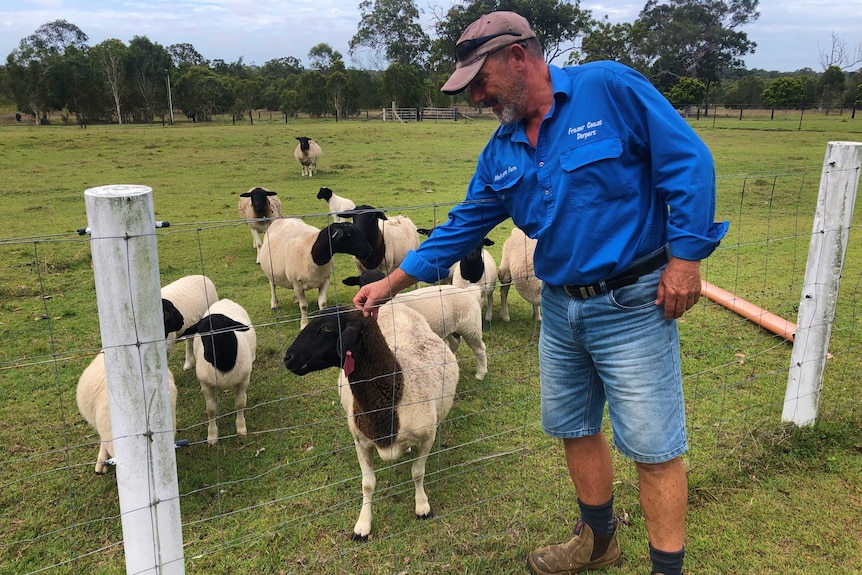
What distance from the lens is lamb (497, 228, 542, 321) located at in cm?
679

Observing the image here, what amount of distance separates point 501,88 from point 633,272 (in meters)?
0.91

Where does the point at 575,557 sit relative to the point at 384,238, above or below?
below

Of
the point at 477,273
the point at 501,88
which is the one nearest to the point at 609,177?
the point at 501,88

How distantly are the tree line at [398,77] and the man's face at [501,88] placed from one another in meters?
49.6

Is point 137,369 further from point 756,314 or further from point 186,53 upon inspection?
point 186,53

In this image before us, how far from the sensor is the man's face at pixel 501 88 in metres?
2.33

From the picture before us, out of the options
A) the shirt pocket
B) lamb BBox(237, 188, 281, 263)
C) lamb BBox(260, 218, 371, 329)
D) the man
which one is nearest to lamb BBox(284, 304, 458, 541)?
the man

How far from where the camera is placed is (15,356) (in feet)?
20.1

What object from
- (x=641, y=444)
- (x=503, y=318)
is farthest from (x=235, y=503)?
(x=503, y=318)

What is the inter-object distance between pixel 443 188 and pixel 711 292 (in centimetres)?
1025

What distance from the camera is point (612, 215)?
7.56ft

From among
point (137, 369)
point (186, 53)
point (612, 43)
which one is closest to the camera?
point (137, 369)

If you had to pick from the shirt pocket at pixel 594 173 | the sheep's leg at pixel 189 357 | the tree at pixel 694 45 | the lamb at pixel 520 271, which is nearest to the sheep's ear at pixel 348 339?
the shirt pocket at pixel 594 173

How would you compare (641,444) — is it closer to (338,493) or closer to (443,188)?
(338,493)
